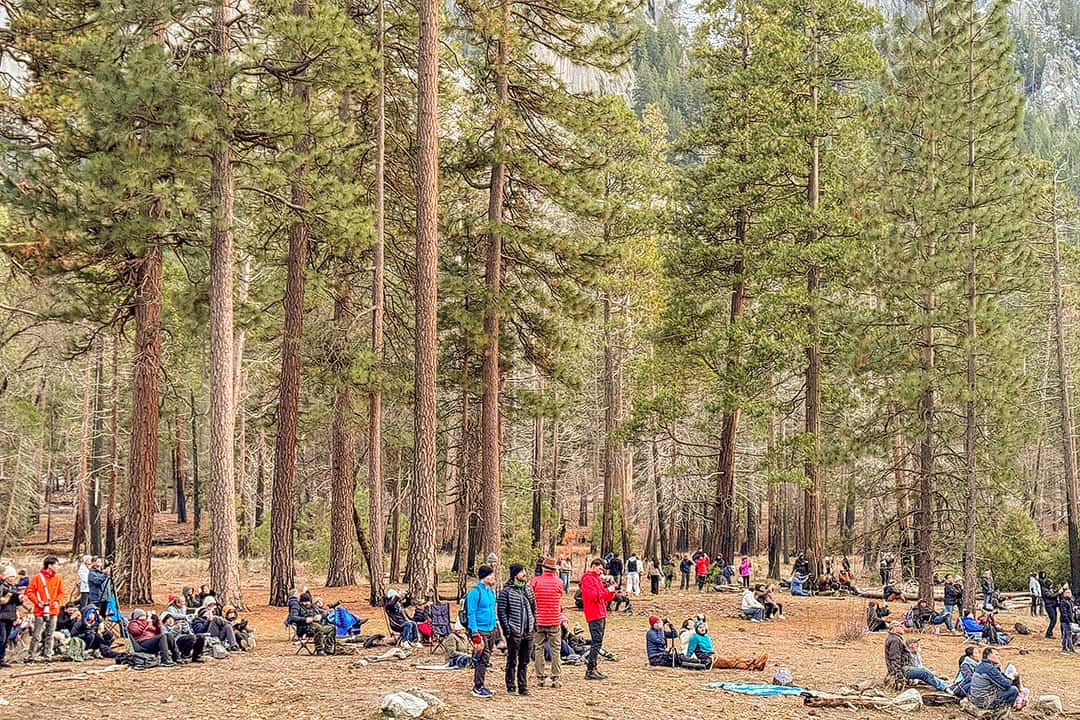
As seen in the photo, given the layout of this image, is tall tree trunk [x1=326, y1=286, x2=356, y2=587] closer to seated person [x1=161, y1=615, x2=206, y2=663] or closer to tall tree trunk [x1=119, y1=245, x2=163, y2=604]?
tall tree trunk [x1=119, y1=245, x2=163, y2=604]

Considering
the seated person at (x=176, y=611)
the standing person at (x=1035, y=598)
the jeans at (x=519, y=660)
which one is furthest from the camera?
the standing person at (x=1035, y=598)

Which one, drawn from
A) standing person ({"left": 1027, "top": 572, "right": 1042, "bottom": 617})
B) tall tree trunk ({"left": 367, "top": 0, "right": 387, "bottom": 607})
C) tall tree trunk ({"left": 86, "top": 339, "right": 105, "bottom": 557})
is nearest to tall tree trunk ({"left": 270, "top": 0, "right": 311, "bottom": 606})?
tall tree trunk ({"left": 367, "top": 0, "right": 387, "bottom": 607})

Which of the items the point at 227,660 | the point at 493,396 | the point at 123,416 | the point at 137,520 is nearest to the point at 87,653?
the point at 227,660

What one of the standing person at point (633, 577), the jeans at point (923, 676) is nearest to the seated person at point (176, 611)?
the jeans at point (923, 676)

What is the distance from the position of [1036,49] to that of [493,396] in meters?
203

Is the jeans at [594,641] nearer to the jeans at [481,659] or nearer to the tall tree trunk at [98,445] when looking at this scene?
the jeans at [481,659]

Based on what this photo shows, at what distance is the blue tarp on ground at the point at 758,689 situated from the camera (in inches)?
554

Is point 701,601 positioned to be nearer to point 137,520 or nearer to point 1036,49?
point 137,520

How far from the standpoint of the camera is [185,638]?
1517 cm

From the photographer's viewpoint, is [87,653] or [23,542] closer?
[87,653]

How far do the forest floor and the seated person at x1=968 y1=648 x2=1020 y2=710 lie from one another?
410 millimetres

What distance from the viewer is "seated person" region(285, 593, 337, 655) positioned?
16141 mm

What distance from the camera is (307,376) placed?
82.6 feet

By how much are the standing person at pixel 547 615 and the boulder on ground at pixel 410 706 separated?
186 cm
